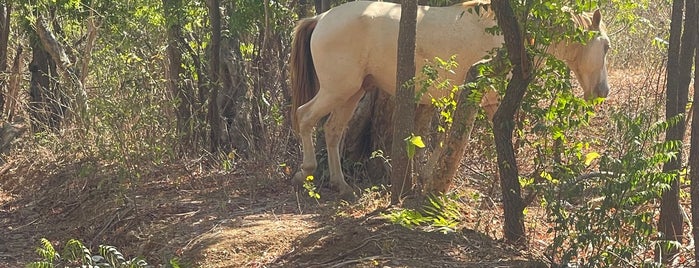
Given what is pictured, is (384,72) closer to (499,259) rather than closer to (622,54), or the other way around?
(499,259)

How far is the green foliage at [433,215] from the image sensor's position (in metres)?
6.43

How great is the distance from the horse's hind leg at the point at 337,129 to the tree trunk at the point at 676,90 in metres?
2.97

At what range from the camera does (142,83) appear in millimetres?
10430

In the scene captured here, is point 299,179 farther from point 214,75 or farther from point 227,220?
point 214,75

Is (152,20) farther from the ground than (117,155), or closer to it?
farther from the ground

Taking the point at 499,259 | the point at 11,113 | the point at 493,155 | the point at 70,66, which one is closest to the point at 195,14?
the point at 70,66

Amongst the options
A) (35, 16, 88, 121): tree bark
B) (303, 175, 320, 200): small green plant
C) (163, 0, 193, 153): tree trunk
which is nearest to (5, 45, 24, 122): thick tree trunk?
(35, 16, 88, 121): tree bark

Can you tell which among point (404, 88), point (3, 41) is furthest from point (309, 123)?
point (3, 41)

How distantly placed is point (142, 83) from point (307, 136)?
8.41 ft

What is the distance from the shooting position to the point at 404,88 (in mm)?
6711

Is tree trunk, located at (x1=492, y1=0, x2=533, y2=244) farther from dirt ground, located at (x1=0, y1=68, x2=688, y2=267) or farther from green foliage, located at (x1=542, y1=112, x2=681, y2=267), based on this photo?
green foliage, located at (x1=542, y1=112, x2=681, y2=267)

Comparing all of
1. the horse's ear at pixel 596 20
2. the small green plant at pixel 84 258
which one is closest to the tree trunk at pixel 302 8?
the horse's ear at pixel 596 20

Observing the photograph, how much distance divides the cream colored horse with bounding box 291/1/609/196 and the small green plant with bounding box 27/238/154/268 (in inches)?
88.7

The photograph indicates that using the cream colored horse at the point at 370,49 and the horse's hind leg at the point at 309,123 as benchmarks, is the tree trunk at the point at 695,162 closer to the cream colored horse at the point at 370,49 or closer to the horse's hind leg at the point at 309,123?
the cream colored horse at the point at 370,49
